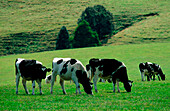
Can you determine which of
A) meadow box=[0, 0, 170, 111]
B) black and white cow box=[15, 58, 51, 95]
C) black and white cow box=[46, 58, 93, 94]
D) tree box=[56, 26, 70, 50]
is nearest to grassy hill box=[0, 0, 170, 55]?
meadow box=[0, 0, 170, 111]

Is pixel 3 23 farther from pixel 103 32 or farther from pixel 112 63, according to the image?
pixel 112 63

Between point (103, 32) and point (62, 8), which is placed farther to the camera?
point (62, 8)

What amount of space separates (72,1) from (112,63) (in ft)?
363

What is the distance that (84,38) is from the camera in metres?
79.8

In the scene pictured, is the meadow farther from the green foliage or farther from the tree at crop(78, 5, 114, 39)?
the green foliage

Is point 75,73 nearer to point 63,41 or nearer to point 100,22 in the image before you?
point 63,41

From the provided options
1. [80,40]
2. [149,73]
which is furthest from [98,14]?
[149,73]

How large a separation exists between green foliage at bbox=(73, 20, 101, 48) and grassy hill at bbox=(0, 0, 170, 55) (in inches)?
159

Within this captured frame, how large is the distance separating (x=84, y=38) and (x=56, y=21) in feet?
90.6

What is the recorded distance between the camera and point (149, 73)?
92.5 ft

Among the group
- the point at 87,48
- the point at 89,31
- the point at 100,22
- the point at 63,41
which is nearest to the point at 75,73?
the point at 87,48

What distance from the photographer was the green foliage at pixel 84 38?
259 feet

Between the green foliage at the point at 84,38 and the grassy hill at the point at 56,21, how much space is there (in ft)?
13.2

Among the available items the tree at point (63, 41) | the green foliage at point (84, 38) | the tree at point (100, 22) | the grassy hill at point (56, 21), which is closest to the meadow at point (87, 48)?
the grassy hill at point (56, 21)
